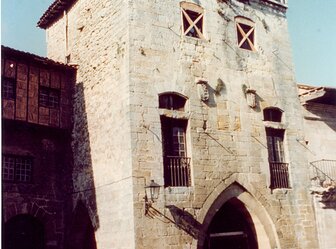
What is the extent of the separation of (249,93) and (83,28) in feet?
21.1

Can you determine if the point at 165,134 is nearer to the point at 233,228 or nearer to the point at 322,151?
the point at 233,228

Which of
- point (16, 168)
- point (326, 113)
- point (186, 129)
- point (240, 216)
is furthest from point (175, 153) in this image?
point (326, 113)

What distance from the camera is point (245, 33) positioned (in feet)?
45.2

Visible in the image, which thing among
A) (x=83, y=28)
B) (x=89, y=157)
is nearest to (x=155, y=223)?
(x=89, y=157)

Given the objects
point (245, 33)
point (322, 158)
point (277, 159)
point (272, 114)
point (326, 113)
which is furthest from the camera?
point (326, 113)

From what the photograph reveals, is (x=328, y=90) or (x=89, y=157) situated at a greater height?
(x=328, y=90)

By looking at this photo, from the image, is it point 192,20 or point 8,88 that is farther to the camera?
point 192,20

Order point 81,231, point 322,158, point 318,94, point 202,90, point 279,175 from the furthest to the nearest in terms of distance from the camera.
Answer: point 322,158 → point 318,94 → point 279,175 → point 81,231 → point 202,90

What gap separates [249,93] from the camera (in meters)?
13.0

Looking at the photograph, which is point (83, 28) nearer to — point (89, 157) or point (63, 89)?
point (63, 89)

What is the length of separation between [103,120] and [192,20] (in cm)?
444

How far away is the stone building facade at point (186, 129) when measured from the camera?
34.8ft

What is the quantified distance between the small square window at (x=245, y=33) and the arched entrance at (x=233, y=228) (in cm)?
557

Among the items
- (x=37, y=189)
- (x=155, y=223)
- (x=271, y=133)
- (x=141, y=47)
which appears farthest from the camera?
(x=271, y=133)
